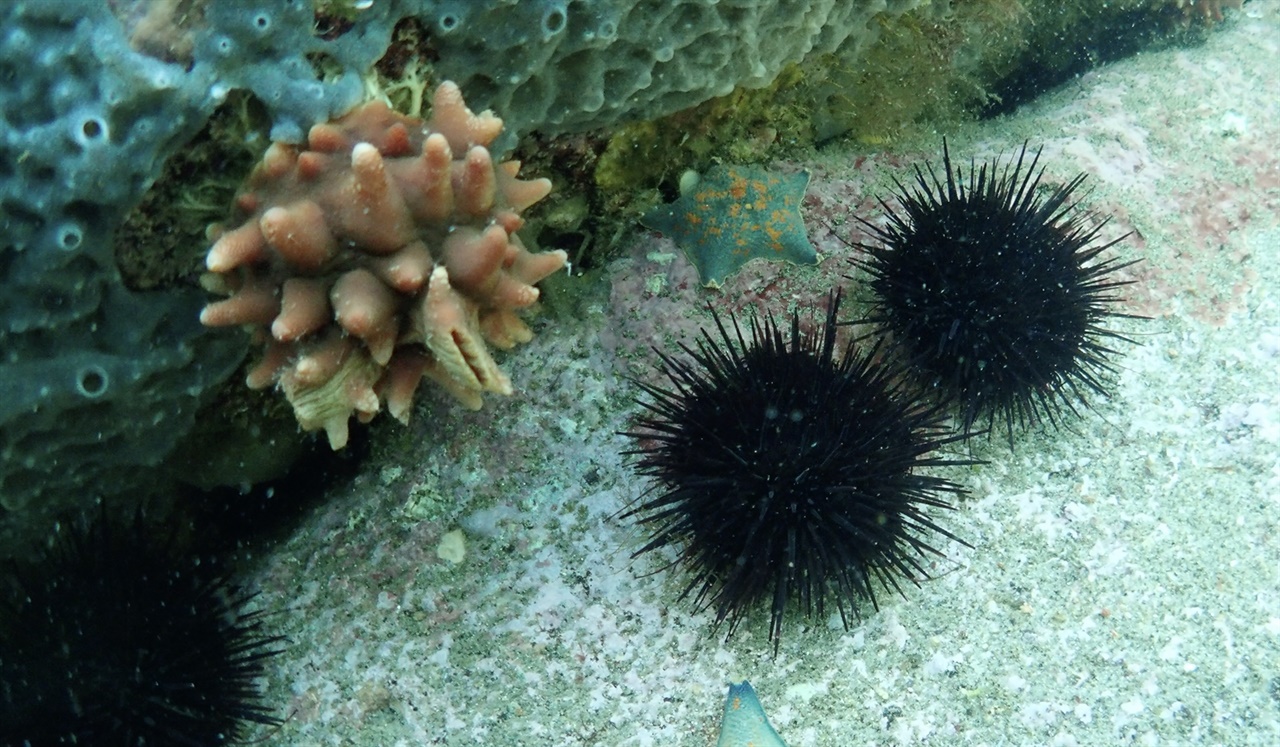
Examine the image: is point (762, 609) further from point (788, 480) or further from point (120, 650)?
point (120, 650)

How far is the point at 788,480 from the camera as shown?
2855 millimetres

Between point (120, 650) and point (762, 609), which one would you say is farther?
point (762, 609)

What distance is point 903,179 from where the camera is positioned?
165 inches

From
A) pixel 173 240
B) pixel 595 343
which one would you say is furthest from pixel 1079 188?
pixel 173 240

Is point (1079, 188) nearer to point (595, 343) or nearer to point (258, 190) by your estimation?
point (595, 343)

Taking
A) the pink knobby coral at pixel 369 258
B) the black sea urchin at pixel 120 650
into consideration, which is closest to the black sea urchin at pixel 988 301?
the pink knobby coral at pixel 369 258

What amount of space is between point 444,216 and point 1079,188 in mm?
3529

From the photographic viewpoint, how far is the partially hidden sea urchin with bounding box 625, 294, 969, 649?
286 centimetres

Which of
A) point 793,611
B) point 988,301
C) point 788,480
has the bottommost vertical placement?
point 793,611

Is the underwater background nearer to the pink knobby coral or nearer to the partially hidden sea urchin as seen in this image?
the partially hidden sea urchin

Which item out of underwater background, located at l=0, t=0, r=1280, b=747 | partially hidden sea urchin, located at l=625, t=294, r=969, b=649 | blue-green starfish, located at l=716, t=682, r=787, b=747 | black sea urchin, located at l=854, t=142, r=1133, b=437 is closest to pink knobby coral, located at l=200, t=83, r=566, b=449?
underwater background, located at l=0, t=0, r=1280, b=747

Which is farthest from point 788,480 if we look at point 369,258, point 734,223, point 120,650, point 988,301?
point 120,650

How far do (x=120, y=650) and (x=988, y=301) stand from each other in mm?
3435

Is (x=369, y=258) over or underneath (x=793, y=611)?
over
